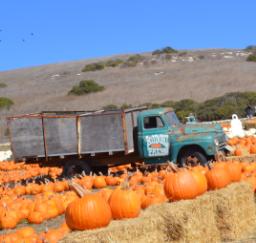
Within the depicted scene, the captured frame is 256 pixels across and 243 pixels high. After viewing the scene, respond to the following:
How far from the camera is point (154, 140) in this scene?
51.3ft

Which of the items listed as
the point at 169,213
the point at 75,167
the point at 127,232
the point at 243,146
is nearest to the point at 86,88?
the point at 243,146

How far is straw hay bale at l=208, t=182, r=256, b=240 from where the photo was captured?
25.4 ft

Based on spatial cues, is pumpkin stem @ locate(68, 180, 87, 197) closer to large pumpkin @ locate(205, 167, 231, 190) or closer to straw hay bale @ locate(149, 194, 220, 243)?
straw hay bale @ locate(149, 194, 220, 243)

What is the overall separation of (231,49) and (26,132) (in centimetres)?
8646

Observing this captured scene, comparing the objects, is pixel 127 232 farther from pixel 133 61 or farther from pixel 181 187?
pixel 133 61

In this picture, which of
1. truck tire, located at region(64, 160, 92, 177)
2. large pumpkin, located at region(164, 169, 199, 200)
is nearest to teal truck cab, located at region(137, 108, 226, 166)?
truck tire, located at region(64, 160, 92, 177)

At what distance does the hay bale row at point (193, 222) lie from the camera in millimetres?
6395

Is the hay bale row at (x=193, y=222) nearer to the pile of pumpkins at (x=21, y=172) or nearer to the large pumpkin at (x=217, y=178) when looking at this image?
the large pumpkin at (x=217, y=178)

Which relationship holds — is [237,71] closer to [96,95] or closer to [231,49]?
[96,95]

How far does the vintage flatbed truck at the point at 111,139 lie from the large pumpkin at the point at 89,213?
821cm

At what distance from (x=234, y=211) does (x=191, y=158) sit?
24.3 ft

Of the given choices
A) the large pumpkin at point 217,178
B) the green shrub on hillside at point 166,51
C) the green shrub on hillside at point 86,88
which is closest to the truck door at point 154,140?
the large pumpkin at point 217,178

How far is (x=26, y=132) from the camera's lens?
1711cm

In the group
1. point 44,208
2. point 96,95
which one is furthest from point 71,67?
point 44,208
